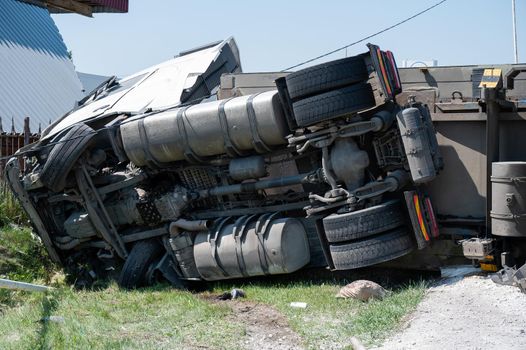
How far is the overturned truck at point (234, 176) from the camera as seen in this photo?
7480 mm

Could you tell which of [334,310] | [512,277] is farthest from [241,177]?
[512,277]

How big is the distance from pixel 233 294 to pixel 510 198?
2992 millimetres

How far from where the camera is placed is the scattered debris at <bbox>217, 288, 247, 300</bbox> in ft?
25.7

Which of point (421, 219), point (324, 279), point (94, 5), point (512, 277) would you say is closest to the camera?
point (512, 277)

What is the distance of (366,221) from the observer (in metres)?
7.39

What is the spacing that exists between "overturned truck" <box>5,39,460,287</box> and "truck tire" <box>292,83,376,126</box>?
0.01 m

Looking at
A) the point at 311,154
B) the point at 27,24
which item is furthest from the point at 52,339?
the point at 27,24

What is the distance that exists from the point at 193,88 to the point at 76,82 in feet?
53.3

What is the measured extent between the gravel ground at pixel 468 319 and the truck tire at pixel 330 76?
7.35ft

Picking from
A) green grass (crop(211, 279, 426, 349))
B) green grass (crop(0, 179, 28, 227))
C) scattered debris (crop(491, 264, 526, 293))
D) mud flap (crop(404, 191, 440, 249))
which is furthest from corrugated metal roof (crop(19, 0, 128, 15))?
scattered debris (crop(491, 264, 526, 293))

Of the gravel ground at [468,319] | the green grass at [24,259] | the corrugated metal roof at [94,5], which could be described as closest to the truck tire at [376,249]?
the gravel ground at [468,319]

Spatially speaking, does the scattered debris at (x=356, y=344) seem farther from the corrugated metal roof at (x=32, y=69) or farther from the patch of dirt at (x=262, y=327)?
the corrugated metal roof at (x=32, y=69)

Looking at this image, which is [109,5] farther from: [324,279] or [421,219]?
[421,219]

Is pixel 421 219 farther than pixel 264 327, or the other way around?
pixel 421 219
